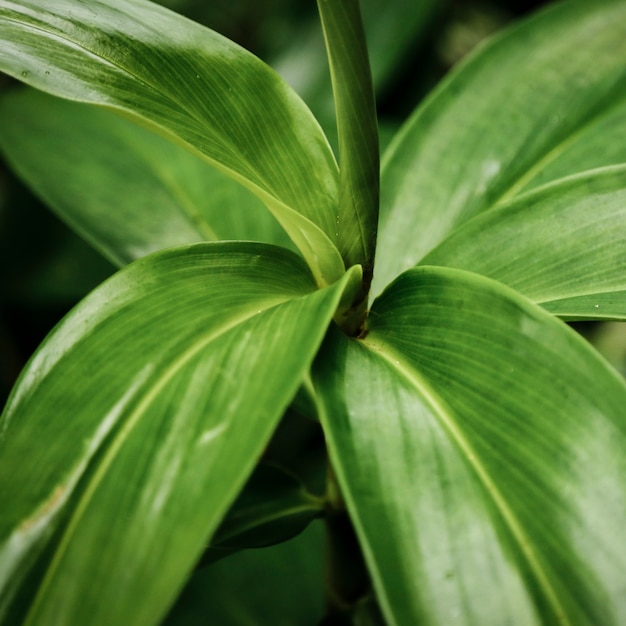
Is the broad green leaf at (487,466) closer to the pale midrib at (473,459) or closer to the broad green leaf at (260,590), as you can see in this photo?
the pale midrib at (473,459)

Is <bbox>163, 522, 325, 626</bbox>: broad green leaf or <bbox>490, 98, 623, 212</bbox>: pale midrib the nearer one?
<bbox>490, 98, 623, 212</bbox>: pale midrib

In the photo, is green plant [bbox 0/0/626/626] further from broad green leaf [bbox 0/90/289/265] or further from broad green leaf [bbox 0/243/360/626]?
broad green leaf [bbox 0/90/289/265]

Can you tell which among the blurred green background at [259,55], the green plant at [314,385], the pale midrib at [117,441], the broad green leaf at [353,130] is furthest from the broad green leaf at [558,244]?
the blurred green background at [259,55]

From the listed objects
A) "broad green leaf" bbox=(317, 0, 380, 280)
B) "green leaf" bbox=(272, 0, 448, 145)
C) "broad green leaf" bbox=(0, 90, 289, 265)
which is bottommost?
"broad green leaf" bbox=(317, 0, 380, 280)

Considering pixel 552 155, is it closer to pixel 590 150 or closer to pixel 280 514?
pixel 590 150

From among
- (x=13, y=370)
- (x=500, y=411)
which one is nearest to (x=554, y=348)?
(x=500, y=411)

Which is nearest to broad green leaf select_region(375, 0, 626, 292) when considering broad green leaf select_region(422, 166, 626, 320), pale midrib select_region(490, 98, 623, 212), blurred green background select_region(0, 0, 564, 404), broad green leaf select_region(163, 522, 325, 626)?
pale midrib select_region(490, 98, 623, 212)

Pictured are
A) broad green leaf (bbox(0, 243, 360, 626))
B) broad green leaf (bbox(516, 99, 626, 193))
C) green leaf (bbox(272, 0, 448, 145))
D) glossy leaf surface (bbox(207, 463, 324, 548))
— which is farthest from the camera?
green leaf (bbox(272, 0, 448, 145))
